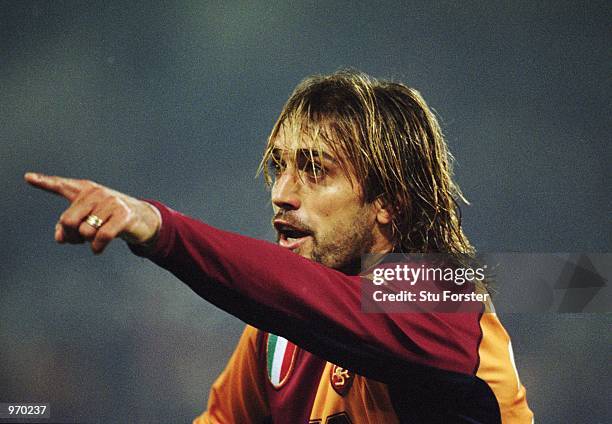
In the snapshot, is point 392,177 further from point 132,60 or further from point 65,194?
point 132,60

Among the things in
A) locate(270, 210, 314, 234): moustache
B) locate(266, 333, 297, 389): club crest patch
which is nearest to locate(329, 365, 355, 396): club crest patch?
locate(266, 333, 297, 389): club crest patch

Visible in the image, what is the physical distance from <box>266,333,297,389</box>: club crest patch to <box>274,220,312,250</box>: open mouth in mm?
313

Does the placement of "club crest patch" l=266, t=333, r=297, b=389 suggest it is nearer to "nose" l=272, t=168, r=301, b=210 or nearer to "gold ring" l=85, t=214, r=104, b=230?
"nose" l=272, t=168, r=301, b=210

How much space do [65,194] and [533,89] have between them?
2.85m

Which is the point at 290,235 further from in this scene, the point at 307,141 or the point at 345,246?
the point at 307,141

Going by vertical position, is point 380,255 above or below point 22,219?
above

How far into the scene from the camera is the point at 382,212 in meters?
1.83

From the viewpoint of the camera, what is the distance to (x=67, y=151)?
12.1ft

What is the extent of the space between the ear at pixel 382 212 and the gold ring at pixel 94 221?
1039 mm

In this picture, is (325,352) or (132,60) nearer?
(325,352)

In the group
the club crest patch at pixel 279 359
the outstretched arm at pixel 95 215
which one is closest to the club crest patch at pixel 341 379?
the club crest patch at pixel 279 359

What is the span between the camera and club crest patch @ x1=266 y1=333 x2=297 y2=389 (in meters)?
1.86

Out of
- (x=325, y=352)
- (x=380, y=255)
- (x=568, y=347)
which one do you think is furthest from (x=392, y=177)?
(x=568, y=347)

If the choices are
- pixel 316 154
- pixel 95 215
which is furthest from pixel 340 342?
pixel 316 154
